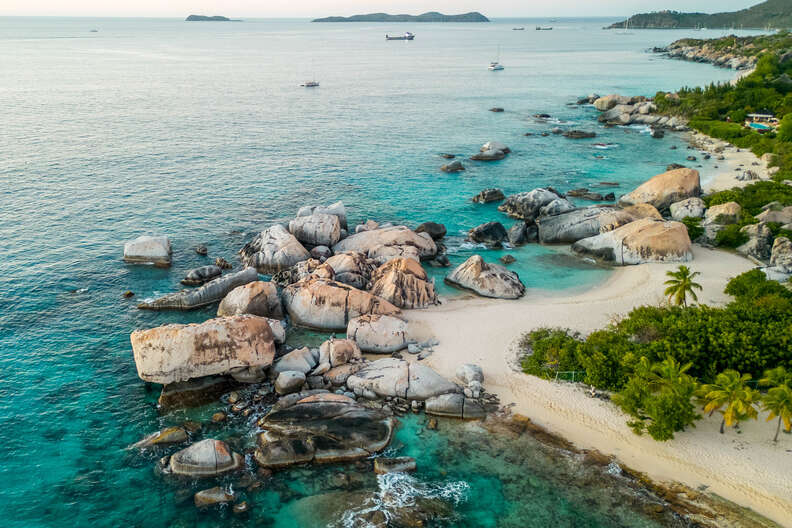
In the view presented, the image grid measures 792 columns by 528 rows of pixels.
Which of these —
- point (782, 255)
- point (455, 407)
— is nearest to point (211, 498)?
point (455, 407)

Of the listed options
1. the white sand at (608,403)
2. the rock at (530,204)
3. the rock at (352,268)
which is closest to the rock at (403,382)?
the white sand at (608,403)

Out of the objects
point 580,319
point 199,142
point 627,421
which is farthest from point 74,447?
point 199,142

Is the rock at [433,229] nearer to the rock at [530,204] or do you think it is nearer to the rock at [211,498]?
the rock at [530,204]

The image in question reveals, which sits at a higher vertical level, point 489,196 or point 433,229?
point 489,196

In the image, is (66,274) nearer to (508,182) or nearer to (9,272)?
(9,272)

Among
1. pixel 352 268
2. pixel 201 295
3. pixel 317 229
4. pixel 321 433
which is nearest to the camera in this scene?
pixel 321 433

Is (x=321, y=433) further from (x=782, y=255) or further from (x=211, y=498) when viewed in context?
(x=782, y=255)

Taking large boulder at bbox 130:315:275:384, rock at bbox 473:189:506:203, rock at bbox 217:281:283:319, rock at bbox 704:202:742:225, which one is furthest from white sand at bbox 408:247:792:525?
rock at bbox 473:189:506:203
